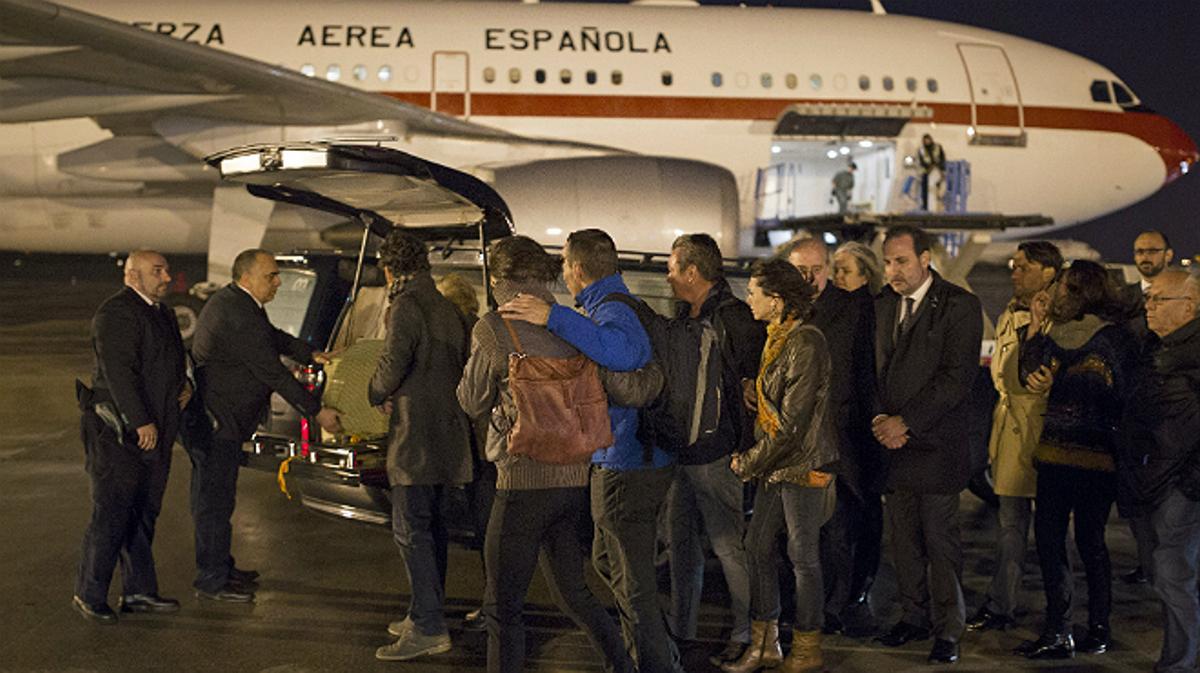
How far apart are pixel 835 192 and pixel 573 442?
12.0 meters

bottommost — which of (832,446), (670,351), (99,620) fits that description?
(99,620)

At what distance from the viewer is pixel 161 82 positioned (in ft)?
41.4

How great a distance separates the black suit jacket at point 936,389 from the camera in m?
4.74

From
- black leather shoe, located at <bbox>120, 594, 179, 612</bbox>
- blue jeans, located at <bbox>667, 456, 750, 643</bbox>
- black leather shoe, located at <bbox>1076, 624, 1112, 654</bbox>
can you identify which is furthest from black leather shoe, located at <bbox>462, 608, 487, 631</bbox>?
black leather shoe, located at <bbox>1076, 624, 1112, 654</bbox>

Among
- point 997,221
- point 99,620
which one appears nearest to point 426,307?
point 99,620

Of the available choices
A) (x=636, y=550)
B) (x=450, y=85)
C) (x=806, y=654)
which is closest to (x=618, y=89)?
(x=450, y=85)

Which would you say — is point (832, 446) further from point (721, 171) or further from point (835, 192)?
point (835, 192)

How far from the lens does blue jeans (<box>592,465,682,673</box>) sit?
409cm

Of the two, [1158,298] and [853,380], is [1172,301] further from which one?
[853,380]

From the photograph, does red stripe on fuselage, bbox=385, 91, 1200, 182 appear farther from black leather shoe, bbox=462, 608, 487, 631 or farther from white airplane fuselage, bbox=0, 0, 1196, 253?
black leather shoe, bbox=462, 608, 487, 631

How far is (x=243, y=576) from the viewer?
19.1ft

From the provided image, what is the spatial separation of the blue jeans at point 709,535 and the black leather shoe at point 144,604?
2.42 m

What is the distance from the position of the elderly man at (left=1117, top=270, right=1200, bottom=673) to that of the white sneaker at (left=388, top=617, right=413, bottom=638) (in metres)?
3.01

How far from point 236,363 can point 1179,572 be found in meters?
4.30
